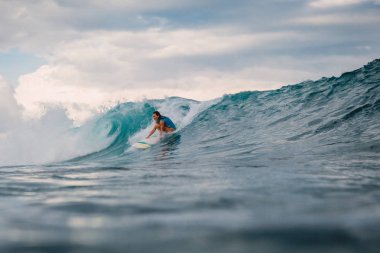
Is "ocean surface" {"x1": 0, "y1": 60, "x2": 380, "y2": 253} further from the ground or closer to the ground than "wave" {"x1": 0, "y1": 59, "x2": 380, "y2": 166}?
closer to the ground

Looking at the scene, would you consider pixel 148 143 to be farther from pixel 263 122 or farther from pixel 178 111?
pixel 178 111

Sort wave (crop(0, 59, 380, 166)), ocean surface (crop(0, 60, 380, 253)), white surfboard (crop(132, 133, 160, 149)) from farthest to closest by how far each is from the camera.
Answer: white surfboard (crop(132, 133, 160, 149)) → wave (crop(0, 59, 380, 166)) → ocean surface (crop(0, 60, 380, 253))

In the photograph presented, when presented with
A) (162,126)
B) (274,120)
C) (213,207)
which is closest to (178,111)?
(162,126)

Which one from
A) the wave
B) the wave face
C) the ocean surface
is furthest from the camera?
the wave

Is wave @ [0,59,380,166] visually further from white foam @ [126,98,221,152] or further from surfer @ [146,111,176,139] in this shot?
surfer @ [146,111,176,139]

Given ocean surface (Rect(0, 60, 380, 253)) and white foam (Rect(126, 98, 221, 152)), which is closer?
ocean surface (Rect(0, 60, 380, 253))

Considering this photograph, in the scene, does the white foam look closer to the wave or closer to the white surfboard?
the wave

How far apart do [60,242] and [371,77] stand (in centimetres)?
1540

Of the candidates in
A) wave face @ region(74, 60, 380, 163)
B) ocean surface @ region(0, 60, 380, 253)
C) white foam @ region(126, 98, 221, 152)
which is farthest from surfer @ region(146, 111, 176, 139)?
ocean surface @ region(0, 60, 380, 253)

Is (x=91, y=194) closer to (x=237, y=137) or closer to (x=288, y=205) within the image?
(x=288, y=205)

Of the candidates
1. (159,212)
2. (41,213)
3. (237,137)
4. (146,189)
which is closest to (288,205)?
(159,212)

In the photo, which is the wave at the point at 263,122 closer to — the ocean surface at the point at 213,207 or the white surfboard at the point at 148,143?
the ocean surface at the point at 213,207

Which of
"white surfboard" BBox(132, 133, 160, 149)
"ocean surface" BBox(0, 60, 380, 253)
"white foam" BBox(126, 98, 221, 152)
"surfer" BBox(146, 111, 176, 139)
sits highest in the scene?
"white foam" BBox(126, 98, 221, 152)

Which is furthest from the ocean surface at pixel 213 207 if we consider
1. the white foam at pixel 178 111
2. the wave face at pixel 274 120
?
the white foam at pixel 178 111
